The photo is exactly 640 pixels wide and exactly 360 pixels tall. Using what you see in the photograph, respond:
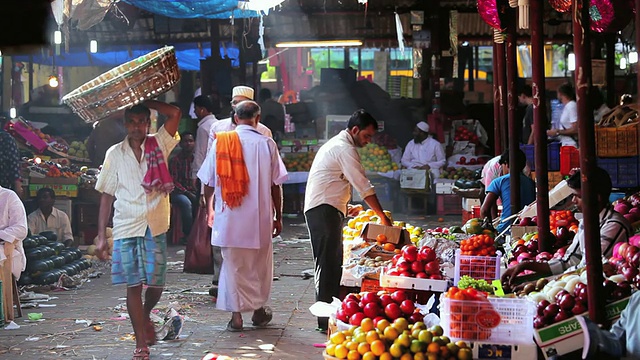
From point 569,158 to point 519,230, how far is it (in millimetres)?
3367

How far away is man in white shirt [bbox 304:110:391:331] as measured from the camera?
8.34 meters

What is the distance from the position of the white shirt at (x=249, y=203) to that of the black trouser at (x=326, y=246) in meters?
0.45

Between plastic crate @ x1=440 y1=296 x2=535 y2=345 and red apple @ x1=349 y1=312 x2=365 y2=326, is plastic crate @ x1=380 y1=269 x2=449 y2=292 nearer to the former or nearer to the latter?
red apple @ x1=349 y1=312 x2=365 y2=326

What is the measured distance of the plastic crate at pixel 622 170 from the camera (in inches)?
440

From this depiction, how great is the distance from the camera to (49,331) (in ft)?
28.3

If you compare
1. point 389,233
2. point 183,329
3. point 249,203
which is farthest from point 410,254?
point 183,329

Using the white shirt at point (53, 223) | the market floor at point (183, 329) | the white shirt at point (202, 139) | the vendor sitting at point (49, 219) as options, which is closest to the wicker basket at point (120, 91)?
the market floor at point (183, 329)

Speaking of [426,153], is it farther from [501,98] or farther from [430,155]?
[501,98]

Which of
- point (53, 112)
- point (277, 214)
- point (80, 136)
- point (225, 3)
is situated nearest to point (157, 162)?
point (277, 214)

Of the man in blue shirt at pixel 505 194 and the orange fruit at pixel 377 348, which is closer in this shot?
the orange fruit at pixel 377 348

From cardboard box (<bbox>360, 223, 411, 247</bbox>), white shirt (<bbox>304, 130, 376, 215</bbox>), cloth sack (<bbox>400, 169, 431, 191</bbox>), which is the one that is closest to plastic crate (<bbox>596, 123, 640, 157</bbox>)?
cardboard box (<bbox>360, 223, 411, 247</bbox>)

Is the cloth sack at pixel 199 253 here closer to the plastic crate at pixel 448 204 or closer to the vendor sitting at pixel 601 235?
the vendor sitting at pixel 601 235

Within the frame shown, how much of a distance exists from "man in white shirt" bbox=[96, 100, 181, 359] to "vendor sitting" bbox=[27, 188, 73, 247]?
527 cm

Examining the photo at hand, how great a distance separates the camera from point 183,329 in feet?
28.3
